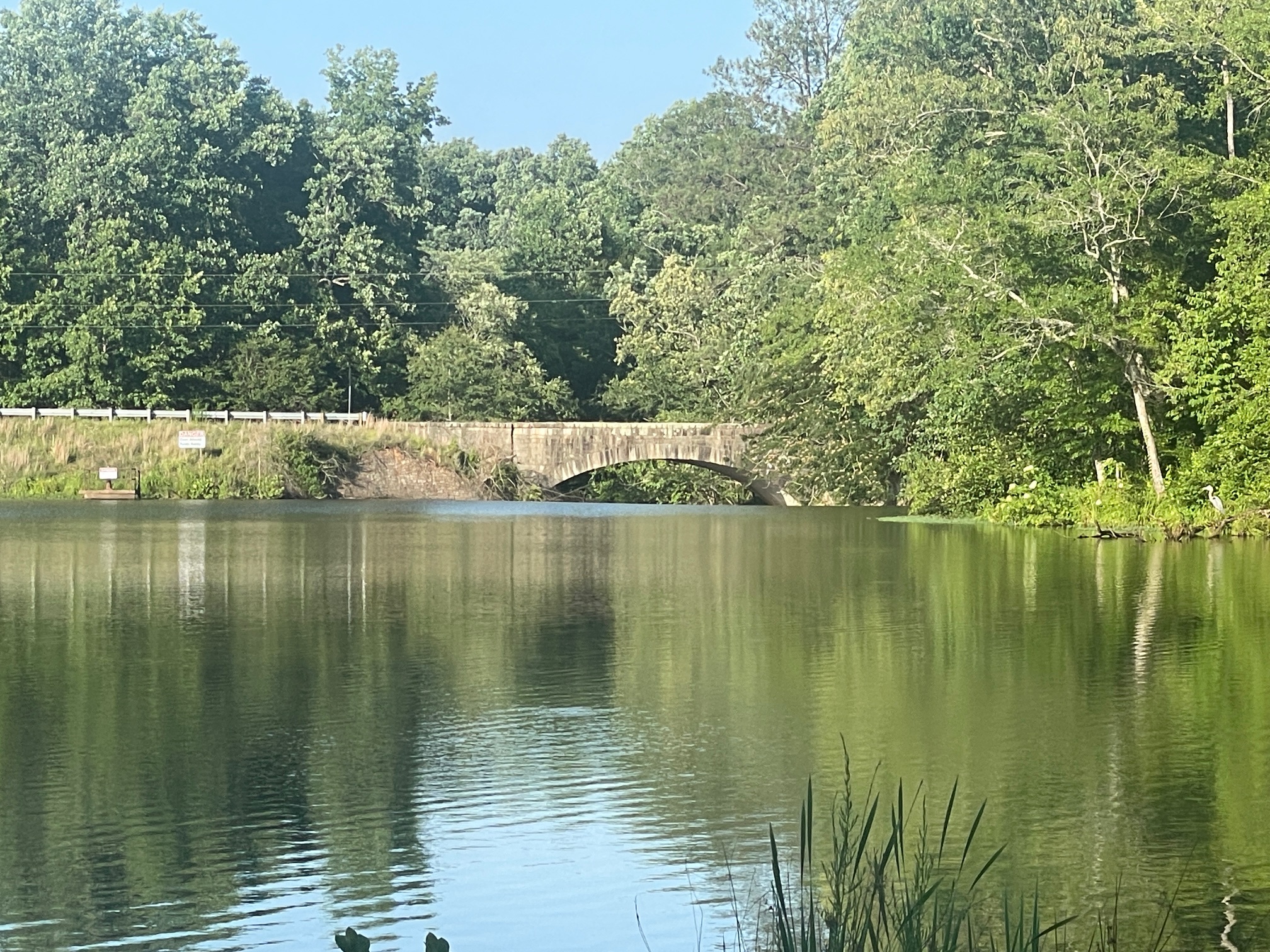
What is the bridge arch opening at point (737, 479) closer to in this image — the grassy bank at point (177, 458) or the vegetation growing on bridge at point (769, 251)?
the vegetation growing on bridge at point (769, 251)

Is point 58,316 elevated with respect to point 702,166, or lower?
lower

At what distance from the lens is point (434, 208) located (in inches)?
3711

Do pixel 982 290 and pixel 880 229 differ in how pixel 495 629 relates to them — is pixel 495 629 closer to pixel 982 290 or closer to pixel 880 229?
pixel 982 290

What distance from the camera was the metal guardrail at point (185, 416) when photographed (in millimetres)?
60219

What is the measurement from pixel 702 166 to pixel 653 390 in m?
17.0

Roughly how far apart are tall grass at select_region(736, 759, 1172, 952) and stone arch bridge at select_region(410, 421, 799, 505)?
48.1m

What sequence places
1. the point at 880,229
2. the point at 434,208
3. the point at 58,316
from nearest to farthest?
the point at 880,229, the point at 58,316, the point at 434,208

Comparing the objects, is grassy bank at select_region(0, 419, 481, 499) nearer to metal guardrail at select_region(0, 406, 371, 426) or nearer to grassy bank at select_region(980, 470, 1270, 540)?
metal guardrail at select_region(0, 406, 371, 426)

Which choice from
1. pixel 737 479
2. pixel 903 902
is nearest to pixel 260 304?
pixel 737 479

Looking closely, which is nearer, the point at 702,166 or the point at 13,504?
the point at 13,504

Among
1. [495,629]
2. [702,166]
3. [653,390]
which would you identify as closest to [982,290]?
[495,629]

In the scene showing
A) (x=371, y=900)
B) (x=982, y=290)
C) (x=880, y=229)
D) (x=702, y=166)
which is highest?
(x=702, y=166)

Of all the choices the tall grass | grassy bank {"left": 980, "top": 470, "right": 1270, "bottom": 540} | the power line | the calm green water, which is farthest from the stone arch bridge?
the tall grass

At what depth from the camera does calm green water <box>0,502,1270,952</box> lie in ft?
25.7
